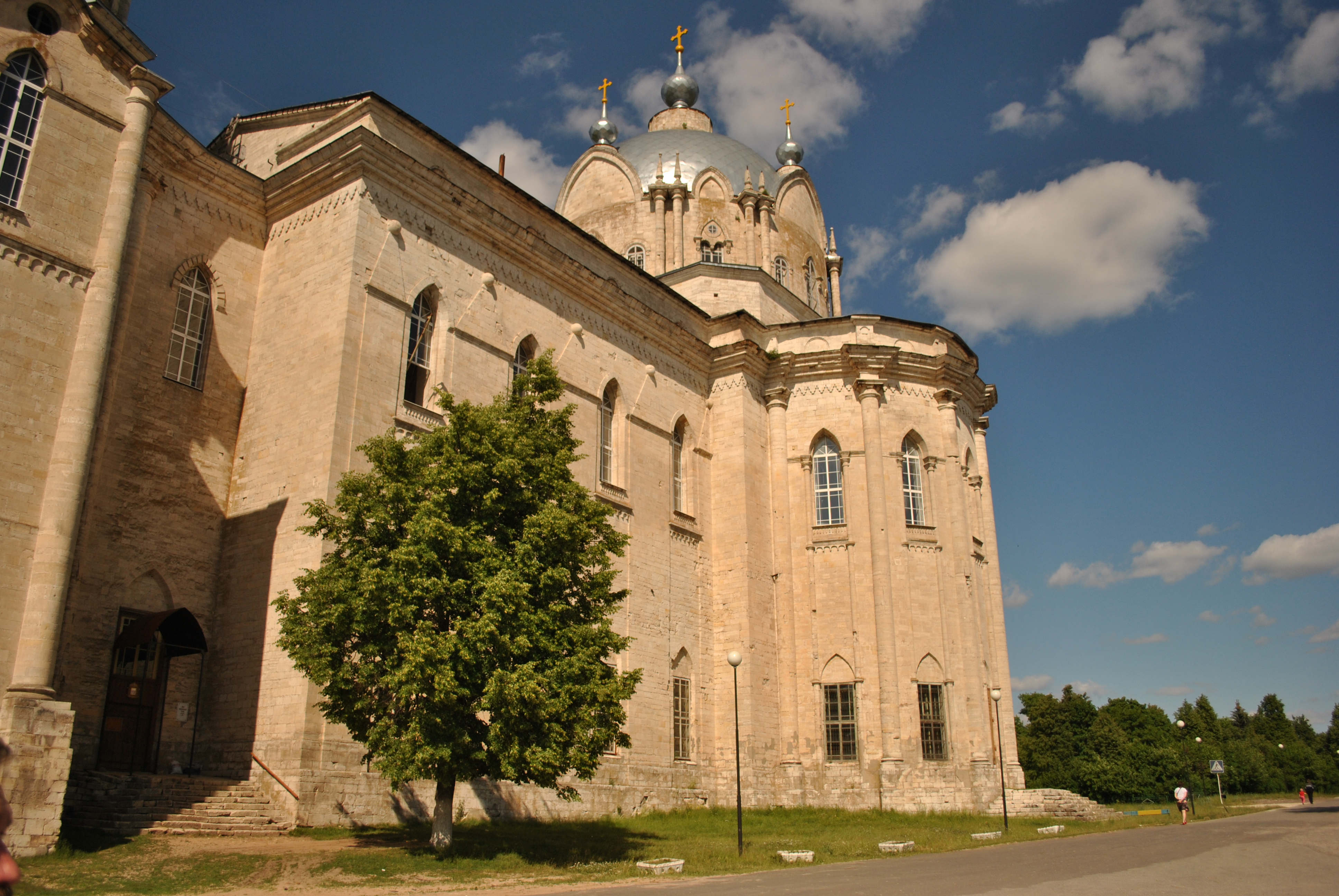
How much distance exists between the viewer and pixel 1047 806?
2961cm

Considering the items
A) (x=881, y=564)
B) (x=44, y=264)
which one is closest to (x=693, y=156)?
(x=881, y=564)

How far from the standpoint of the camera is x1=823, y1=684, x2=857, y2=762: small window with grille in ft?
96.3

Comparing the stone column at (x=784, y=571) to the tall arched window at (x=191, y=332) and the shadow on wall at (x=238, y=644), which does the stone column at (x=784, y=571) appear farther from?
the tall arched window at (x=191, y=332)

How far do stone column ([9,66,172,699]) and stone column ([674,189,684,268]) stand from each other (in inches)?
874

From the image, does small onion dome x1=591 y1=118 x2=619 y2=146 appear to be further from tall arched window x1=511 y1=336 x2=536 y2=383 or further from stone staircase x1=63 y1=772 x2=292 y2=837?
stone staircase x1=63 y1=772 x2=292 y2=837

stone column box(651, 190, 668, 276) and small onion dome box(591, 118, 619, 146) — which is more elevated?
small onion dome box(591, 118, 619, 146)

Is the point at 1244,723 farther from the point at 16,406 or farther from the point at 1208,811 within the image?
the point at 16,406

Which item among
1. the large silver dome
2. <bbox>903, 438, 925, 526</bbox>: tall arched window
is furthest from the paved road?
the large silver dome

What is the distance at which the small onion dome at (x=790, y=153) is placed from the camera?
45875 millimetres

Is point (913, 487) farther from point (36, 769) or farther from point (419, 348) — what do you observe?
point (36, 769)

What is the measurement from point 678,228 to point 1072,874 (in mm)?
29544

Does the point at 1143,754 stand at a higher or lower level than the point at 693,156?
lower

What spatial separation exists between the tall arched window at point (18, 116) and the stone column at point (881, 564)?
906 inches

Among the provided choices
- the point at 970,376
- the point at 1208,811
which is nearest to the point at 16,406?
the point at 970,376
